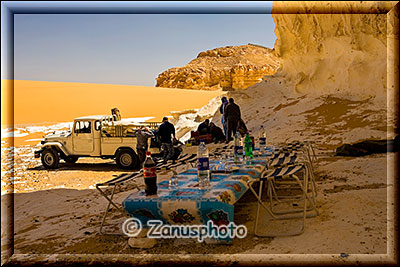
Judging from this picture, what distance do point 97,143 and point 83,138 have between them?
20.7 inches

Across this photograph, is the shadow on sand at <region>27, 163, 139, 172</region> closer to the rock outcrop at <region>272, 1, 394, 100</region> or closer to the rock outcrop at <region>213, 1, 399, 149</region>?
the rock outcrop at <region>213, 1, 399, 149</region>

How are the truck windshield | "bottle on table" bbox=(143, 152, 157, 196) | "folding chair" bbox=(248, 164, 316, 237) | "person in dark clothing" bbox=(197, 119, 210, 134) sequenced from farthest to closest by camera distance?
"person in dark clothing" bbox=(197, 119, 210, 134), the truck windshield, "folding chair" bbox=(248, 164, 316, 237), "bottle on table" bbox=(143, 152, 157, 196)

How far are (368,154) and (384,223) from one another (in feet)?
14.3

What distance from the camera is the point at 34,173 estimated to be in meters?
10.6

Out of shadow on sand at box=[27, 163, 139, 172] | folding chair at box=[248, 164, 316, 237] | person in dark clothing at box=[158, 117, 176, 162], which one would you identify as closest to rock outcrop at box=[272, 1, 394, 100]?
person in dark clothing at box=[158, 117, 176, 162]

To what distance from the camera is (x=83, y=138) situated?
427 inches

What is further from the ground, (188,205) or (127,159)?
(127,159)

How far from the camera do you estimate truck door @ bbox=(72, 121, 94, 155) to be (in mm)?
10789

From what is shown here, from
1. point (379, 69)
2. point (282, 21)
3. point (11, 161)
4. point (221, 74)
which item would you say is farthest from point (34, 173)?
point (221, 74)

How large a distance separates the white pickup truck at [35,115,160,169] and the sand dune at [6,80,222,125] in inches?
796

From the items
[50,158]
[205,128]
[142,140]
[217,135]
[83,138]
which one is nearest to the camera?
[142,140]

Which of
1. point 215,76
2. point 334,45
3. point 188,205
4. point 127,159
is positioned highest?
point 215,76

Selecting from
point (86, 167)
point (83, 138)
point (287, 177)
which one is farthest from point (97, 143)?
point (287, 177)

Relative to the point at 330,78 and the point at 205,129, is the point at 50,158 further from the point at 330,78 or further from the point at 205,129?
the point at 330,78
